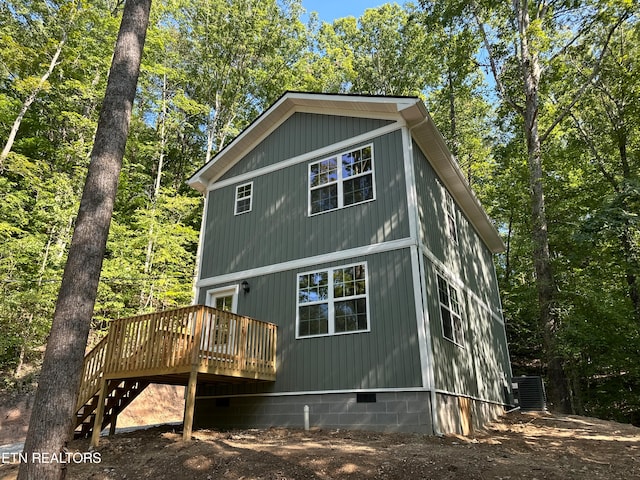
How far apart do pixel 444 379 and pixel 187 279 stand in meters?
12.8

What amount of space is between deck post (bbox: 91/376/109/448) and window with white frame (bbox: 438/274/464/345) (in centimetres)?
657

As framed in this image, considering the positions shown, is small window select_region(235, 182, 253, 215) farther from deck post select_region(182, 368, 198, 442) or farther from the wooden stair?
deck post select_region(182, 368, 198, 442)

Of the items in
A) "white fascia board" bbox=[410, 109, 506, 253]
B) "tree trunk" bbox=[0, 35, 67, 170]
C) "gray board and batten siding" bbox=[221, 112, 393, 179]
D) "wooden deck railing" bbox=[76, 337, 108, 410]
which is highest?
"tree trunk" bbox=[0, 35, 67, 170]

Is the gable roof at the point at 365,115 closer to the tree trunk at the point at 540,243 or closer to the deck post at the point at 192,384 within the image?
the tree trunk at the point at 540,243

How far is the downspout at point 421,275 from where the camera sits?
277 inches

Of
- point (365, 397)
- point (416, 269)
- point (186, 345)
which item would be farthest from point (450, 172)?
point (186, 345)

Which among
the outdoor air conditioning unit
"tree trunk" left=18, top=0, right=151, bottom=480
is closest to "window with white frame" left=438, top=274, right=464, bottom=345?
the outdoor air conditioning unit

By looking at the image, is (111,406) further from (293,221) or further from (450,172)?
(450,172)

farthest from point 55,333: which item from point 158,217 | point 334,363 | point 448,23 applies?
point 448,23

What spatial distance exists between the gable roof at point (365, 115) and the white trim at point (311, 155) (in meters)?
0.25

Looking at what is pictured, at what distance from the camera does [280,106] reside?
35.2 ft

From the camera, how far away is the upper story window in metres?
9.05

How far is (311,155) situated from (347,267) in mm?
3127

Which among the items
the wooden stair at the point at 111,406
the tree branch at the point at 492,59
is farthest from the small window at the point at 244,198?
the tree branch at the point at 492,59
